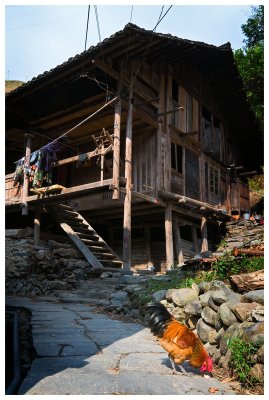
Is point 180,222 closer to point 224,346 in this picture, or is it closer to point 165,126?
point 165,126

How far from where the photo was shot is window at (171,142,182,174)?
13492 millimetres

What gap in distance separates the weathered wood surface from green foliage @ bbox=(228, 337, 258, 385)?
3.92 ft

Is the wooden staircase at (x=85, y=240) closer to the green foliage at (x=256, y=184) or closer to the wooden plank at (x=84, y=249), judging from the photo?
the wooden plank at (x=84, y=249)

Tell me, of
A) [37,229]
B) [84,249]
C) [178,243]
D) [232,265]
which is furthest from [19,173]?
[232,265]

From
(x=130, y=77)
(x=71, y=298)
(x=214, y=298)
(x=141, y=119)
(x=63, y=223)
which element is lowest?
(x=71, y=298)

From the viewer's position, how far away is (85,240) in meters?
11.8

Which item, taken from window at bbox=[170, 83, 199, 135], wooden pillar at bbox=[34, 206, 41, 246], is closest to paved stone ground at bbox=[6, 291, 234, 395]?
wooden pillar at bbox=[34, 206, 41, 246]

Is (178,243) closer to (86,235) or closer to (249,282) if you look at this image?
(86,235)

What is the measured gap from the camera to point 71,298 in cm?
903

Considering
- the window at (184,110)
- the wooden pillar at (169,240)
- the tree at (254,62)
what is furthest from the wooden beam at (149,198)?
the tree at (254,62)

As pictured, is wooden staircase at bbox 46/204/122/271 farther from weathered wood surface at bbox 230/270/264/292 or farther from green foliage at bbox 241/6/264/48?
green foliage at bbox 241/6/264/48
